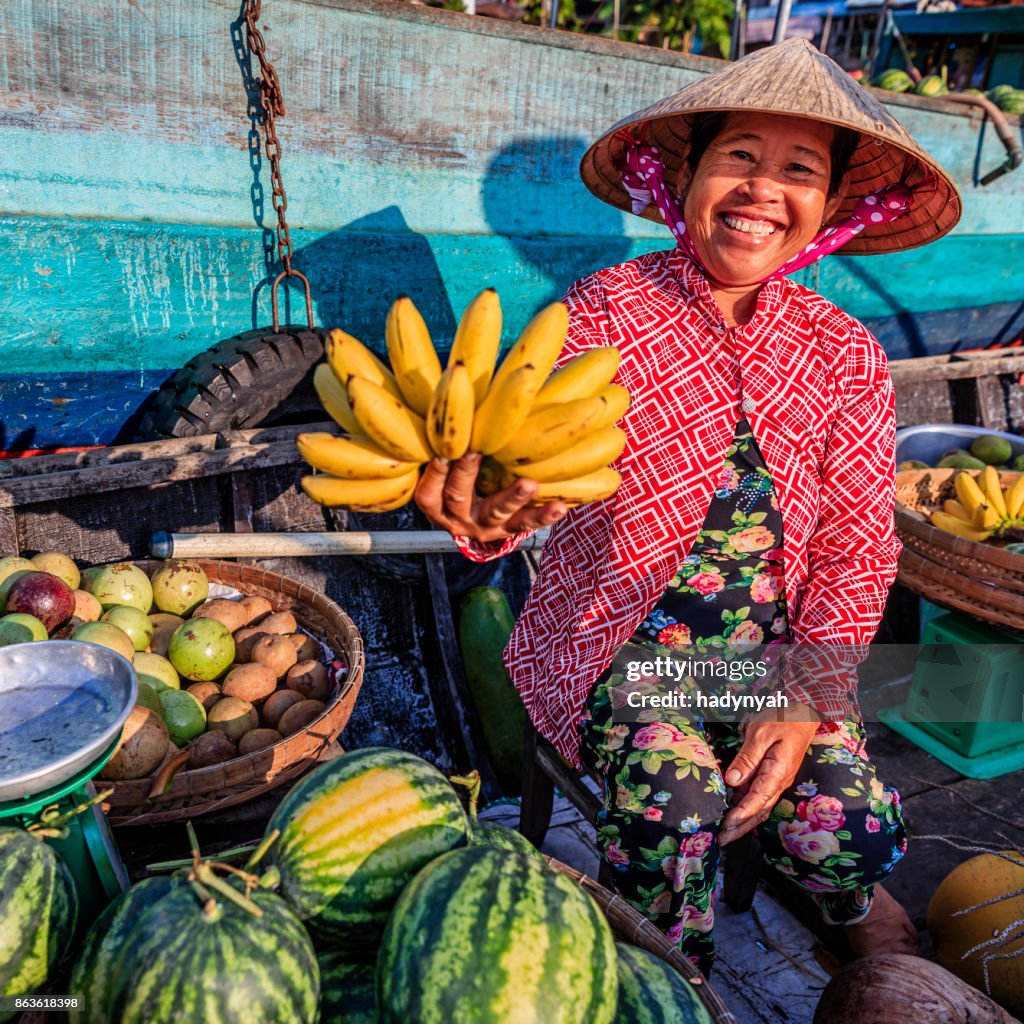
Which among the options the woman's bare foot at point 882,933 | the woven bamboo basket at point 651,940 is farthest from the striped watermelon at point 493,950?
the woman's bare foot at point 882,933

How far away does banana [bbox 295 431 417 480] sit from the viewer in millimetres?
1294

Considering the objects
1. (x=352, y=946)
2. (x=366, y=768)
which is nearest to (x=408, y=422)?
→ (x=366, y=768)

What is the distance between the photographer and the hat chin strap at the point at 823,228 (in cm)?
205

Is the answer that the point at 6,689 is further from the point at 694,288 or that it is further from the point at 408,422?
the point at 694,288

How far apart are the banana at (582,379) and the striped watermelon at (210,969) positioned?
2.81 ft

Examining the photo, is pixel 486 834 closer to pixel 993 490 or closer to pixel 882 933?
pixel 882 933

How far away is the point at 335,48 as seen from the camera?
117 inches

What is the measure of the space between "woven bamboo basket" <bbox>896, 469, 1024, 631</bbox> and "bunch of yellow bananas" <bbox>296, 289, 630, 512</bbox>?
2.00 metres

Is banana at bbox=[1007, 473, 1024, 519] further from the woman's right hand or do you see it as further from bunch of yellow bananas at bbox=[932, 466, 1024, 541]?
the woman's right hand

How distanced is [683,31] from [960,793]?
717 cm

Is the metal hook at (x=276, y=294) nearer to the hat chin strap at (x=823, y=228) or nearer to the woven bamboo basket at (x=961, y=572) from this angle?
the hat chin strap at (x=823, y=228)

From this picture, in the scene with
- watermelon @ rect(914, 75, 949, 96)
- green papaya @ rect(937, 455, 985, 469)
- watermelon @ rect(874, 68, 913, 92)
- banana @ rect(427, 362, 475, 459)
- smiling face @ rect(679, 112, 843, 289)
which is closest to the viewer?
banana @ rect(427, 362, 475, 459)

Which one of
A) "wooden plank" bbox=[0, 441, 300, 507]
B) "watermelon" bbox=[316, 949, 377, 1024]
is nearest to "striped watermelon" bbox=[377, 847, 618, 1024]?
"watermelon" bbox=[316, 949, 377, 1024]

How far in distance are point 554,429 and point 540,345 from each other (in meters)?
0.16
